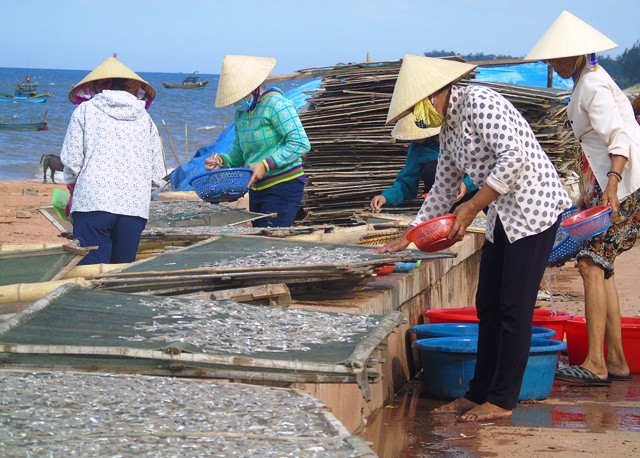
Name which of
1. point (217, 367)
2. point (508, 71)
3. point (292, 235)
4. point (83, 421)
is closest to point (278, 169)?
point (292, 235)

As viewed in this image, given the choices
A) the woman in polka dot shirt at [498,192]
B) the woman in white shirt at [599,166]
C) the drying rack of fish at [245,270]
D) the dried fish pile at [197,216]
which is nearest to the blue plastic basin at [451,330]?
the woman in white shirt at [599,166]

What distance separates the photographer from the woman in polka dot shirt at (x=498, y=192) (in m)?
4.30

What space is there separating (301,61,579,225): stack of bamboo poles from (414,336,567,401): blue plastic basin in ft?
16.8

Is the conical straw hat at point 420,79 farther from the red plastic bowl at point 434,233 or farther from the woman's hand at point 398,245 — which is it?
the woman's hand at point 398,245

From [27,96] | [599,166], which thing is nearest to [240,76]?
[599,166]

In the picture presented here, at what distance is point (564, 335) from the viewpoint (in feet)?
19.9

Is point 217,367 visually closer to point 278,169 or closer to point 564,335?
point 564,335

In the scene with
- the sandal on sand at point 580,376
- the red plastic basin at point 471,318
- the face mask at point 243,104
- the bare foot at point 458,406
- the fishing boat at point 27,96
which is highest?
the face mask at point 243,104

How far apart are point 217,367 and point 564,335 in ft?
10.5

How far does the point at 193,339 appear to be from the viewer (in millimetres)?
3656

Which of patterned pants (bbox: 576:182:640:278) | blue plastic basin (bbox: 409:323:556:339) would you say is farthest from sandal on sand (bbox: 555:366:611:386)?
patterned pants (bbox: 576:182:640:278)

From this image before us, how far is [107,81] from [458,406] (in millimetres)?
2695

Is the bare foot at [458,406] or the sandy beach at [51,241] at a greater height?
the bare foot at [458,406]

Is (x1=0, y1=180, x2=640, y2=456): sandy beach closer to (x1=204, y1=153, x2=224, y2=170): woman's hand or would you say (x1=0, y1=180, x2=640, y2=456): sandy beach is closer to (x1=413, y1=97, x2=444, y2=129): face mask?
(x1=204, y1=153, x2=224, y2=170): woman's hand
